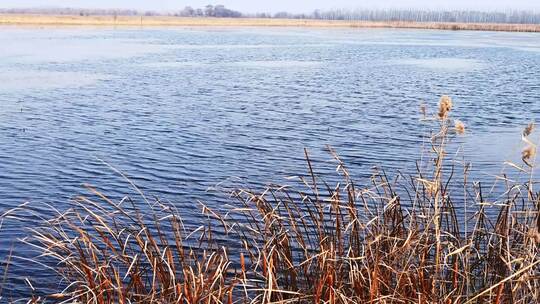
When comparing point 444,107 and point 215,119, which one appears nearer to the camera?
point 444,107

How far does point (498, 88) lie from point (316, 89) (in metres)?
6.07

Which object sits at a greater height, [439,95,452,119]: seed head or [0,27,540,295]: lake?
[439,95,452,119]: seed head

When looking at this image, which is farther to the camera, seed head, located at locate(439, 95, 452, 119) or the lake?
the lake

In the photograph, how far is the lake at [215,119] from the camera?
10.6m

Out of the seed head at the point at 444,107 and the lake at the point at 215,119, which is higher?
the seed head at the point at 444,107

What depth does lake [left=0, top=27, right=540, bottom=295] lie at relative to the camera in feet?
34.7

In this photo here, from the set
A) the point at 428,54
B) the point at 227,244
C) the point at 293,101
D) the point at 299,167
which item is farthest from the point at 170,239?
the point at 428,54

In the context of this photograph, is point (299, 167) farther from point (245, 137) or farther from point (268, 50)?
point (268, 50)

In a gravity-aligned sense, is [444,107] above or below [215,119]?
above

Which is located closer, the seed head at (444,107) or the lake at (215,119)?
the seed head at (444,107)

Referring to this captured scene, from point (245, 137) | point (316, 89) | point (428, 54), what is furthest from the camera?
point (428, 54)

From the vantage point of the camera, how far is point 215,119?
16.0 m

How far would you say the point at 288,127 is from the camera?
15.0 meters

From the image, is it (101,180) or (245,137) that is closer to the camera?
(101,180)
